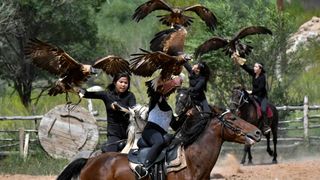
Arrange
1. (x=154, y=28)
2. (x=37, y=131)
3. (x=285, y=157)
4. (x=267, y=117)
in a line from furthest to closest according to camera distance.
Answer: (x=154, y=28)
(x=285, y=157)
(x=37, y=131)
(x=267, y=117)

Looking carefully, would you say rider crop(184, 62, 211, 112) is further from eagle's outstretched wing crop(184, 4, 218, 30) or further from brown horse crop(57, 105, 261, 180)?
brown horse crop(57, 105, 261, 180)

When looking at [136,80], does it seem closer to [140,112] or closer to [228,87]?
[228,87]

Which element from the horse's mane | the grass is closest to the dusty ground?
the grass

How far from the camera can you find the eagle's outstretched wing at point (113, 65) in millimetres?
10367

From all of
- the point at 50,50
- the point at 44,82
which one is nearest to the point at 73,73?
the point at 50,50

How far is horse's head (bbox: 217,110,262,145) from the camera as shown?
10.1 m

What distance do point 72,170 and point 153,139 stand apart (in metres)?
1.18

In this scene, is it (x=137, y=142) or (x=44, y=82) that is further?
(x=44, y=82)

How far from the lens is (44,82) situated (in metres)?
35.5

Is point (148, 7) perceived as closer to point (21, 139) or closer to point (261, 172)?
point (261, 172)

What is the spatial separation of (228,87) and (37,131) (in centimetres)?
708

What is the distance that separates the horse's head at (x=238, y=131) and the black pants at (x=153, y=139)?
0.77 meters

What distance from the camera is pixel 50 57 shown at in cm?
1014

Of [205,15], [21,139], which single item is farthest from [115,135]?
[21,139]
